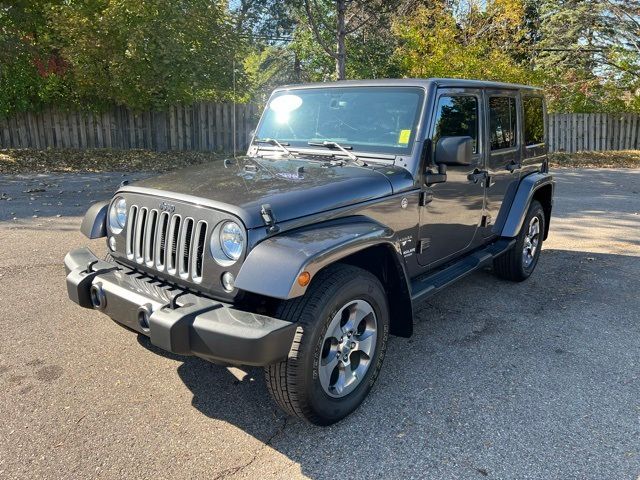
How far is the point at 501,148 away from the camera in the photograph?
4.61 m

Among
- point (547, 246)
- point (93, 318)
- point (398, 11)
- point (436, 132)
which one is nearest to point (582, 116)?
point (398, 11)

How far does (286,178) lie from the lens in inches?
127

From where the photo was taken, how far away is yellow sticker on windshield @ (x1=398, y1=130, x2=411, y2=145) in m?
3.57

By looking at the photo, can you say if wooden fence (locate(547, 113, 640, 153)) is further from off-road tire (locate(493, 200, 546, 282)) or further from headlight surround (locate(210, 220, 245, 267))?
headlight surround (locate(210, 220, 245, 267))

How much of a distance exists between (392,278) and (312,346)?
91 centimetres

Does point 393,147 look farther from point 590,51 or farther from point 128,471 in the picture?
point 590,51

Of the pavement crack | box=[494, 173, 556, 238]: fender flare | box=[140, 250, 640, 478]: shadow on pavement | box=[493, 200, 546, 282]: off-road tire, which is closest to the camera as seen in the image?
the pavement crack

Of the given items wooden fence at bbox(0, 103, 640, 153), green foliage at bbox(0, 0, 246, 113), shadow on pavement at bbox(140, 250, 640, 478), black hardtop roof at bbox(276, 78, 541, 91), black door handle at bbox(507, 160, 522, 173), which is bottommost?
shadow on pavement at bbox(140, 250, 640, 478)

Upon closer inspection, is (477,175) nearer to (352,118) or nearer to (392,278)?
(352,118)

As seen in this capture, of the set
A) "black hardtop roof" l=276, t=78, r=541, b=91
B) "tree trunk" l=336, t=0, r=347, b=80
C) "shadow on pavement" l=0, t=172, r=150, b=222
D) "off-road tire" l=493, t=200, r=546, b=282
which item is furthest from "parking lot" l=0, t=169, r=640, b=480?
"tree trunk" l=336, t=0, r=347, b=80

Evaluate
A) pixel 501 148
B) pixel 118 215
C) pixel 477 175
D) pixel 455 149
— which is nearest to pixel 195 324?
pixel 118 215

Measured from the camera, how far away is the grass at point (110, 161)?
1267 cm

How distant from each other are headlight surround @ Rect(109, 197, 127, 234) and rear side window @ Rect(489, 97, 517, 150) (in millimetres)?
3048

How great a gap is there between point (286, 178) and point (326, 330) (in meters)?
1.05
